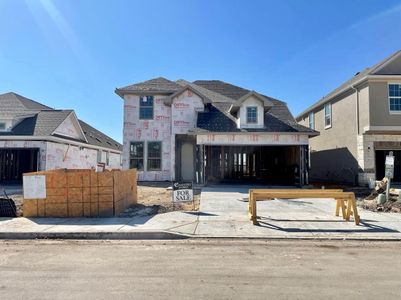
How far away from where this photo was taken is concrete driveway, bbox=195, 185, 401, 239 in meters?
7.20

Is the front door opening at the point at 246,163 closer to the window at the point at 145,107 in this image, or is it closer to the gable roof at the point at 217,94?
the gable roof at the point at 217,94

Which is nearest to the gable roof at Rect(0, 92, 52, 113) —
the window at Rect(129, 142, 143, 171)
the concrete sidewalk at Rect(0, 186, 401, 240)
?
the window at Rect(129, 142, 143, 171)

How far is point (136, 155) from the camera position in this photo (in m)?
20.4

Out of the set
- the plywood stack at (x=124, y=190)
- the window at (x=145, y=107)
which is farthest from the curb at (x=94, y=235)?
the window at (x=145, y=107)

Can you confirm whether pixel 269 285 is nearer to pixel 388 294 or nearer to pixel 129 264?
pixel 388 294

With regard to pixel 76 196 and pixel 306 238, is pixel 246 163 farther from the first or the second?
pixel 306 238

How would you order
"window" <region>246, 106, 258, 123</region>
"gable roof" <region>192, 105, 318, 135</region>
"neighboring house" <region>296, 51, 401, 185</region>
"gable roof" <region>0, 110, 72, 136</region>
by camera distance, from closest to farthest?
"neighboring house" <region>296, 51, 401, 185</region>
"gable roof" <region>192, 105, 318, 135</region>
"window" <region>246, 106, 258, 123</region>
"gable roof" <region>0, 110, 72, 136</region>

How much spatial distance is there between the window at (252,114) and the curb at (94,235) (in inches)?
469

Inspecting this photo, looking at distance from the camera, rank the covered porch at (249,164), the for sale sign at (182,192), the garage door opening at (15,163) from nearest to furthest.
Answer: the for sale sign at (182,192)
the covered porch at (249,164)
the garage door opening at (15,163)

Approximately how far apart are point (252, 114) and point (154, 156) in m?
7.28

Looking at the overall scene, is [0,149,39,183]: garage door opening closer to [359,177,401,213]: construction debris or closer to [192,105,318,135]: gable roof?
[192,105,318,135]: gable roof

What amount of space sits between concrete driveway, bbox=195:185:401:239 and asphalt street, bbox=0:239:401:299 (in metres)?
0.54

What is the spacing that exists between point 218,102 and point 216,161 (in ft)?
14.0

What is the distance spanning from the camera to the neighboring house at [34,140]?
1942 cm
